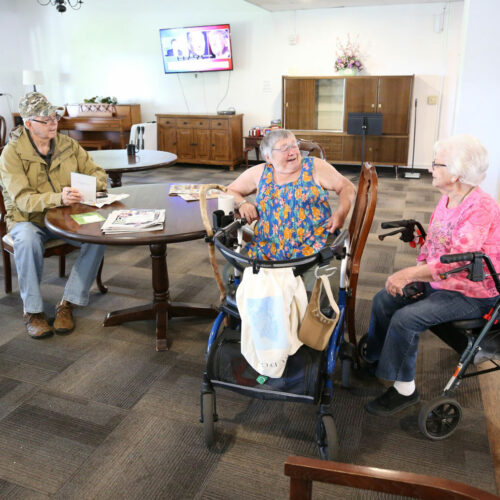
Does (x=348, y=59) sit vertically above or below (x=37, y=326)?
above

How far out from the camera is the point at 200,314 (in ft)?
9.04

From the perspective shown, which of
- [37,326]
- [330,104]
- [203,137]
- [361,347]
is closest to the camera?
[361,347]

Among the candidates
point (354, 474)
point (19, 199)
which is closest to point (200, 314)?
point (19, 199)

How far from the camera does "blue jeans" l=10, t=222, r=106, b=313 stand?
253 cm

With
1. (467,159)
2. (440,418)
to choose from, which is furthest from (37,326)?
(467,159)

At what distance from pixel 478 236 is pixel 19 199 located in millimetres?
2204

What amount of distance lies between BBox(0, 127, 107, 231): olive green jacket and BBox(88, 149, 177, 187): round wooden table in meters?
0.79

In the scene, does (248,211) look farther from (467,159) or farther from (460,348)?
(460,348)

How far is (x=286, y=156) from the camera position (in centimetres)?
213

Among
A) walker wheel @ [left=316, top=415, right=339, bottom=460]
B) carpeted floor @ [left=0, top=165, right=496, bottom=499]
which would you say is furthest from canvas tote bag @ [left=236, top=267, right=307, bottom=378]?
carpeted floor @ [left=0, top=165, right=496, bottom=499]

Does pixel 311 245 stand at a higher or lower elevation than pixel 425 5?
lower

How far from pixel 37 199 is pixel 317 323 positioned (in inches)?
67.6

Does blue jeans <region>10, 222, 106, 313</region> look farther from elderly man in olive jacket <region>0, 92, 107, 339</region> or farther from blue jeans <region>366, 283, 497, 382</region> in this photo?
blue jeans <region>366, 283, 497, 382</region>

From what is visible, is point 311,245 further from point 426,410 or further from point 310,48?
point 310,48
